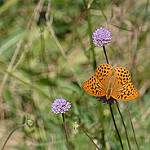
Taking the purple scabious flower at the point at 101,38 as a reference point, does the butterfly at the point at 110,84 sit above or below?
below

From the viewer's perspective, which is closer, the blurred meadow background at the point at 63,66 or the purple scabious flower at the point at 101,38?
the purple scabious flower at the point at 101,38

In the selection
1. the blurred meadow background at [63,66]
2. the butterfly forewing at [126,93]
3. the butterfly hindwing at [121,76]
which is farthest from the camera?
the blurred meadow background at [63,66]

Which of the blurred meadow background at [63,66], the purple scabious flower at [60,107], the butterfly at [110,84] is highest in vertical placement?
the butterfly at [110,84]

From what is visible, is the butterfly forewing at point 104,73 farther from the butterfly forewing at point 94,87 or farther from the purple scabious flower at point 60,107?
the purple scabious flower at point 60,107

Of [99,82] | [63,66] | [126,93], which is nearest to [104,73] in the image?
[99,82]

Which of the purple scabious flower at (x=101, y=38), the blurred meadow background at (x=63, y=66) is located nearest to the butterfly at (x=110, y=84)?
the purple scabious flower at (x=101, y=38)

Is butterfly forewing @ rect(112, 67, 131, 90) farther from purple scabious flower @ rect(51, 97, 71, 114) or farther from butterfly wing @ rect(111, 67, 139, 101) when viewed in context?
purple scabious flower @ rect(51, 97, 71, 114)

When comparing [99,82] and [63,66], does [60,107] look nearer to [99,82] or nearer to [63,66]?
[99,82]

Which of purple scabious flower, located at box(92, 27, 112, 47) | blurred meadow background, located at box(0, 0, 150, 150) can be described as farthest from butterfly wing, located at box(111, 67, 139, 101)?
blurred meadow background, located at box(0, 0, 150, 150)
